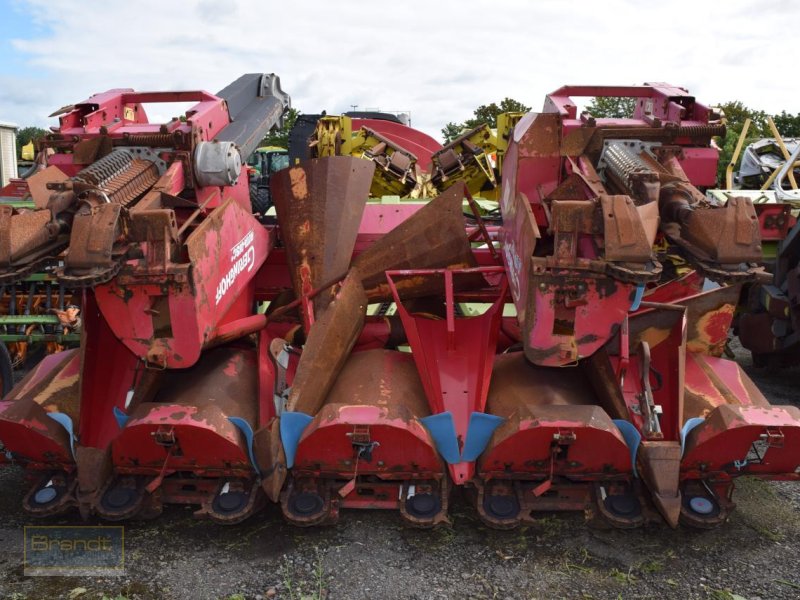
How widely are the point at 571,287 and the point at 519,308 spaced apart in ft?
1.24

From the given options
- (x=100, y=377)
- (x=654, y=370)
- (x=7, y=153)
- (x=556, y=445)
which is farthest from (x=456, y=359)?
(x=7, y=153)

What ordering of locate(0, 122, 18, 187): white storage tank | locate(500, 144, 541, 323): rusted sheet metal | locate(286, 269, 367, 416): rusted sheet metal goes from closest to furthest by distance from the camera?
locate(500, 144, 541, 323): rusted sheet metal < locate(286, 269, 367, 416): rusted sheet metal < locate(0, 122, 18, 187): white storage tank

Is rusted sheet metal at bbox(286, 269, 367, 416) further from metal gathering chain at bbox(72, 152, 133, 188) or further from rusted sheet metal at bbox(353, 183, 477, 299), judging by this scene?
metal gathering chain at bbox(72, 152, 133, 188)

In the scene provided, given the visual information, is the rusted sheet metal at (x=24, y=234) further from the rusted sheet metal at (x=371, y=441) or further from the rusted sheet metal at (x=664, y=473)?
the rusted sheet metal at (x=664, y=473)

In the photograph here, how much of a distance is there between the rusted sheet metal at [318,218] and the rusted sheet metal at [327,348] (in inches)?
8.9

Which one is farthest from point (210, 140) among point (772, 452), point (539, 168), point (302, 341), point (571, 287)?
point (772, 452)

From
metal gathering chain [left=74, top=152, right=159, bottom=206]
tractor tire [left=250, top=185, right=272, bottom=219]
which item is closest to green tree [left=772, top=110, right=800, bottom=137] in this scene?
tractor tire [left=250, top=185, right=272, bottom=219]

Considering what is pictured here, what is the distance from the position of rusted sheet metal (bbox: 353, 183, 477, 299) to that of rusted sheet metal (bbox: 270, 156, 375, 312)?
0.20 meters

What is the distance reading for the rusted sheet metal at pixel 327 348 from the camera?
381 centimetres

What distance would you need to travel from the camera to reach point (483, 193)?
7.12 meters

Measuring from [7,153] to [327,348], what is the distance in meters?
16.3

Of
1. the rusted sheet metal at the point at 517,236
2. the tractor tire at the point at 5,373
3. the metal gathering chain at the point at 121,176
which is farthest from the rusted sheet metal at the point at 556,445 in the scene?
the tractor tire at the point at 5,373

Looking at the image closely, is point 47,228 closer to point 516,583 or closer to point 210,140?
point 210,140

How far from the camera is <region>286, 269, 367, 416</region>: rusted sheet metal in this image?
150 inches
